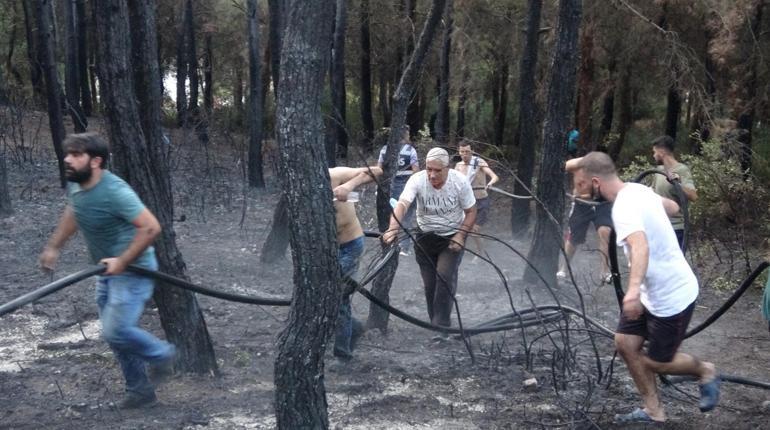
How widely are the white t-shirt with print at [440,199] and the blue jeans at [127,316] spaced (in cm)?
264

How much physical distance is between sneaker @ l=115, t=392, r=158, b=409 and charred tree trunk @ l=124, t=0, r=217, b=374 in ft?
1.85

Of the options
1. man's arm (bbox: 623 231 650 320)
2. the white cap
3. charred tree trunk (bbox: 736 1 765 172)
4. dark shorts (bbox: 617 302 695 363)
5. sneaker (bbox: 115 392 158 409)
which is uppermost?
charred tree trunk (bbox: 736 1 765 172)

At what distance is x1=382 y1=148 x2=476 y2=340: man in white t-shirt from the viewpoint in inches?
274

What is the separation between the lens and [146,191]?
603 centimetres

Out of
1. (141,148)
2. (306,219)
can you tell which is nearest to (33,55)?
(141,148)

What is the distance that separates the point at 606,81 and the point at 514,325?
15507mm

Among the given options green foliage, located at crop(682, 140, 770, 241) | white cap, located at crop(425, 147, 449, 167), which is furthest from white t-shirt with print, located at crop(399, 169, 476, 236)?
green foliage, located at crop(682, 140, 770, 241)

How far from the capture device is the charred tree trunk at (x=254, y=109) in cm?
1772

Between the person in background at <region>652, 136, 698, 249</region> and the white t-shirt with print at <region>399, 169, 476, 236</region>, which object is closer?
the white t-shirt with print at <region>399, 169, 476, 236</region>

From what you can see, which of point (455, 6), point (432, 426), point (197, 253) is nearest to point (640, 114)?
point (455, 6)

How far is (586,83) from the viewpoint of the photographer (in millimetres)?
19750

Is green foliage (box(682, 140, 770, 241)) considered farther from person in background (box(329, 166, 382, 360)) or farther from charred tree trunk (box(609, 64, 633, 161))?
charred tree trunk (box(609, 64, 633, 161))

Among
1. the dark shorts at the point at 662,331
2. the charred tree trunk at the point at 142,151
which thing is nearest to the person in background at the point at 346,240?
the charred tree trunk at the point at 142,151

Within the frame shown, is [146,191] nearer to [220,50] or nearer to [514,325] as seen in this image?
[514,325]
